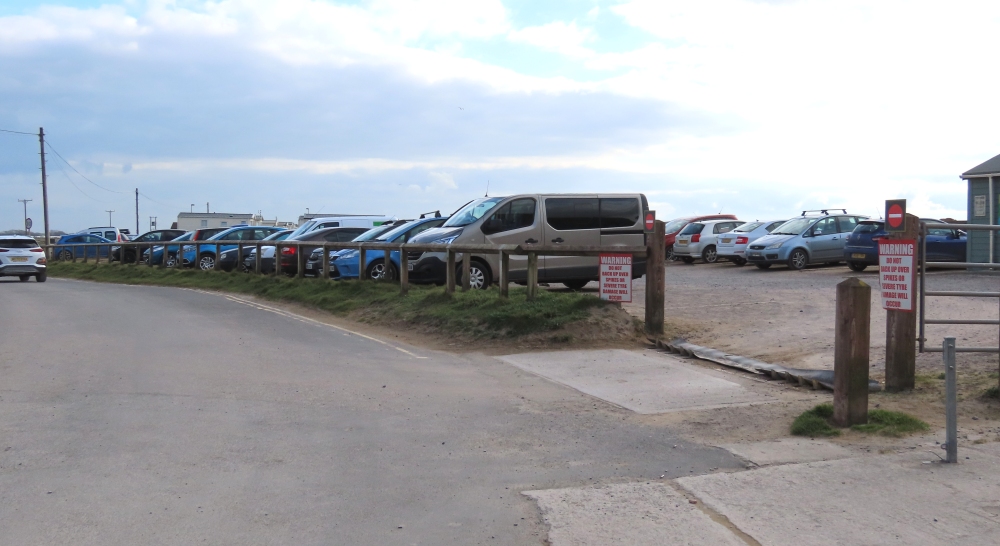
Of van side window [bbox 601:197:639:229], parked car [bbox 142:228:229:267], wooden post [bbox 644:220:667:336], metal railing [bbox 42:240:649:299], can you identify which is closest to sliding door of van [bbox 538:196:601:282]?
van side window [bbox 601:197:639:229]

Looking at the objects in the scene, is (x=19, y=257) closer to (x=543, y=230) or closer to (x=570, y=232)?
(x=543, y=230)

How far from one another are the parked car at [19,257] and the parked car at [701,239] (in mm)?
20916

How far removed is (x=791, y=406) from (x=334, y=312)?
10817 millimetres

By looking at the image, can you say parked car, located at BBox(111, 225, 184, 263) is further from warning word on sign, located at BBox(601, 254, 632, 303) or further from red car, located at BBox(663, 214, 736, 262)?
warning word on sign, located at BBox(601, 254, 632, 303)

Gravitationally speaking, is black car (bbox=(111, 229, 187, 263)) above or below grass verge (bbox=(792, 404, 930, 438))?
above

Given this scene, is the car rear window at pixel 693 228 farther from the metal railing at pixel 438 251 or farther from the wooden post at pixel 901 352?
the wooden post at pixel 901 352

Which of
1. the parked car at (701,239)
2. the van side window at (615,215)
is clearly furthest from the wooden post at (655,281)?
the parked car at (701,239)

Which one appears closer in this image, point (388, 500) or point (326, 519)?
point (326, 519)

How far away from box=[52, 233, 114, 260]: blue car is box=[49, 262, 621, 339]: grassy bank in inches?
755

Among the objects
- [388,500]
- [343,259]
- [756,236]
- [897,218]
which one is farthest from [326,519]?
[756,236]

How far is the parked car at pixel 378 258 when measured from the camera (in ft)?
64.0

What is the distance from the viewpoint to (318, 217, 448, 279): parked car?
1952 centimetres

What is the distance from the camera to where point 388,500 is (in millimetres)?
5695

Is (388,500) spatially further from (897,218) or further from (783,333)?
(783,333)
